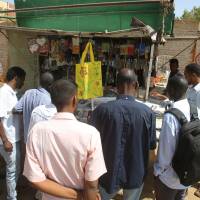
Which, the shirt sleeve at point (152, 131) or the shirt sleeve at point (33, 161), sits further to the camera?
the shirt sleeve at point (152, 131)

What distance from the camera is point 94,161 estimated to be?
1.98 meters

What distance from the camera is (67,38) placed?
5.47 m

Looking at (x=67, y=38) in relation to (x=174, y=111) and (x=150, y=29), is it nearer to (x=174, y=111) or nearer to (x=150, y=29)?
(x=150, y=29)

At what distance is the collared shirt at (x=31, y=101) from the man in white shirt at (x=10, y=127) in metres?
0.11

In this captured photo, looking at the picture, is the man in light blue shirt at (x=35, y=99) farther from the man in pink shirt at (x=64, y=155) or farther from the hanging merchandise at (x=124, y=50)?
the hanging merchandise at (x=124, y=50)

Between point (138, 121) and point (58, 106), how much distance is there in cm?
86

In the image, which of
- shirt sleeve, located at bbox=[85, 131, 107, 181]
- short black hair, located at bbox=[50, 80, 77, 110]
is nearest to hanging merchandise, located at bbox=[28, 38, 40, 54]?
short black hair, located at bbox=[50, 80, 77, 110]

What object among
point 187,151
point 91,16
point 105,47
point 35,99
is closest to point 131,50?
point 105,47

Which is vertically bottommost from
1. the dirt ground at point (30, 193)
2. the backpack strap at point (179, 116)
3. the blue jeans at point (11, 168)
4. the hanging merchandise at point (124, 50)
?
the dirt ground at point (30, 193)

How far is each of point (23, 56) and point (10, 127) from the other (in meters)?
2.84

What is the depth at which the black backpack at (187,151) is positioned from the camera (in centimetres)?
263

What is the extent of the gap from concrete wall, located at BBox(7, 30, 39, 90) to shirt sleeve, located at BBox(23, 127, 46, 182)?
411cm

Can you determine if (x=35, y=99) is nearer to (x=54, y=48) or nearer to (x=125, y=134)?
(x=125, y=134)

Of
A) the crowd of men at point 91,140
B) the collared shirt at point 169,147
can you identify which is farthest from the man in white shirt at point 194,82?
the collared shirt at point 169,147
